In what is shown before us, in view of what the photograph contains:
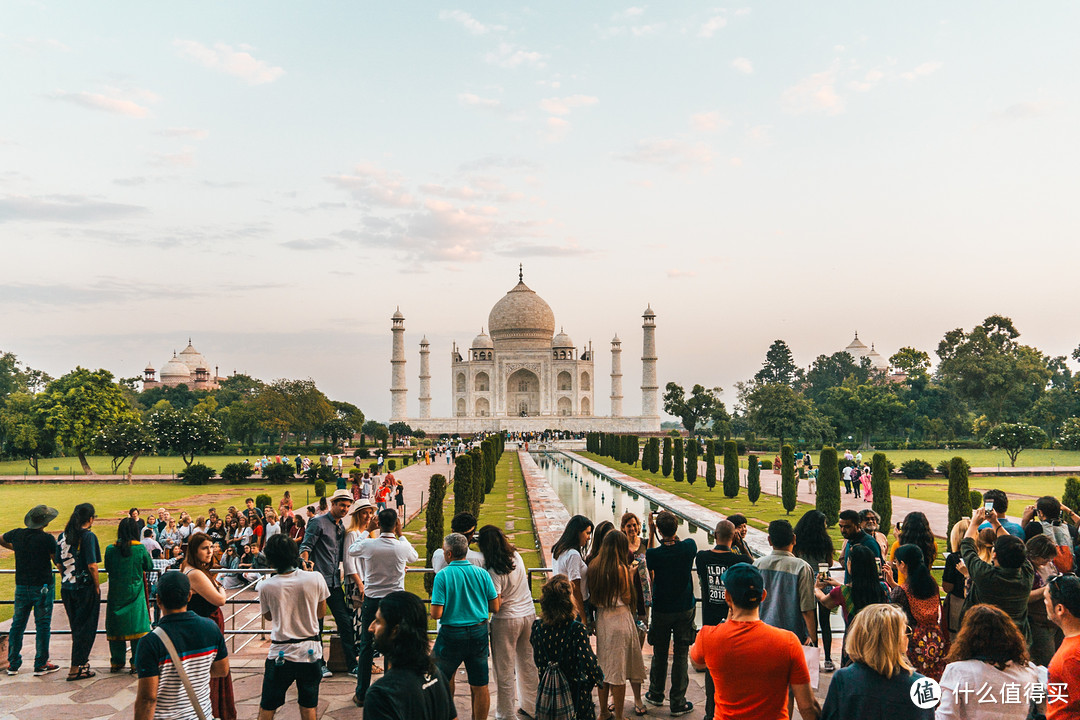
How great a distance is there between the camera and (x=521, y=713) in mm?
4176

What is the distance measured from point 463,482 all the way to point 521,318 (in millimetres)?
47625

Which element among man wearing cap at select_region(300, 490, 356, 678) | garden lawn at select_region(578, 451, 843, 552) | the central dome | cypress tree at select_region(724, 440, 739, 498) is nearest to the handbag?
man wearing cap at select_region(300, 490, 356, 678)

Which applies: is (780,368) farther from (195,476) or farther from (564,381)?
(195,476)

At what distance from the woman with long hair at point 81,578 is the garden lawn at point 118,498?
695 centimetres

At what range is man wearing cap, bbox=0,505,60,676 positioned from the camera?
16.3ft

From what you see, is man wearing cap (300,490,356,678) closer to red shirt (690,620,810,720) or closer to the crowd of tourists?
the crowd of tourists

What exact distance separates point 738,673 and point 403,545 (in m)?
2.25

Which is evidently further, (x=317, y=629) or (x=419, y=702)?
(x=317, y=629)

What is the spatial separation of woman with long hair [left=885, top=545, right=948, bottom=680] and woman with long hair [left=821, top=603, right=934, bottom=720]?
1.16m

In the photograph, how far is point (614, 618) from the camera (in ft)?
13.0

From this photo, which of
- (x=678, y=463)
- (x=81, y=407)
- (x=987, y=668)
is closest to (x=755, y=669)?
(x=987, y=668)

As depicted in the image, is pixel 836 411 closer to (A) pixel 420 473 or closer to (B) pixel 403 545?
(A) pixel 420 473

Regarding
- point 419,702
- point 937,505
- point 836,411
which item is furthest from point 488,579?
point 836,411

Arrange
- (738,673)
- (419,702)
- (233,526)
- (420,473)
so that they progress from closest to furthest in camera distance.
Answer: (419,702)
(738,673)
(233,526)
(420,473)
